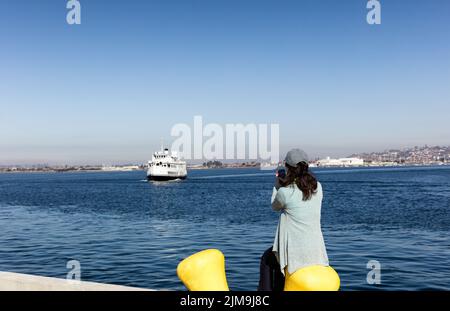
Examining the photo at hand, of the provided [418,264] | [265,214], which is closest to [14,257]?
[418,264]

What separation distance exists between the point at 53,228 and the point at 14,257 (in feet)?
36.9

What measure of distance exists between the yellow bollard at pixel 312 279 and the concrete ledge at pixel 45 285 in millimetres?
2054

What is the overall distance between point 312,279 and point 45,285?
3.38 m

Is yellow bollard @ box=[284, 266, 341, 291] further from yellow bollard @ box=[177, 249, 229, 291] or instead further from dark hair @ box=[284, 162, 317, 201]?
yellow bollard @ box=[177, 249, 229, 291]

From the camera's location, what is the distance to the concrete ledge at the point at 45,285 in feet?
19.2

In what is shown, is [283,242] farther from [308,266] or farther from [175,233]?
[175,233]

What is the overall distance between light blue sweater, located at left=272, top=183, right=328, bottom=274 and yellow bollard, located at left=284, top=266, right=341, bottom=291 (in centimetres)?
6

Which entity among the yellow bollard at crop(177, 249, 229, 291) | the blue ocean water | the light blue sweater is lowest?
the blue ocean water

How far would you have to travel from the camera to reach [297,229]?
196 inches

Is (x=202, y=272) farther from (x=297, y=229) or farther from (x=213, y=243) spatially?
(x=213, y=243)

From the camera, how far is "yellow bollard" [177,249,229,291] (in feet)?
18.1

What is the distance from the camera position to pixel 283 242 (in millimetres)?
5062

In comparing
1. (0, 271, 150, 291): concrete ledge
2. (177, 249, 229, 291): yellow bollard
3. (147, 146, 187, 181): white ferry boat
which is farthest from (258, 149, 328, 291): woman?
(147, 146, 187, 181): white ferry boat

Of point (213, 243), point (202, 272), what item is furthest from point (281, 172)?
point (213, 243)
